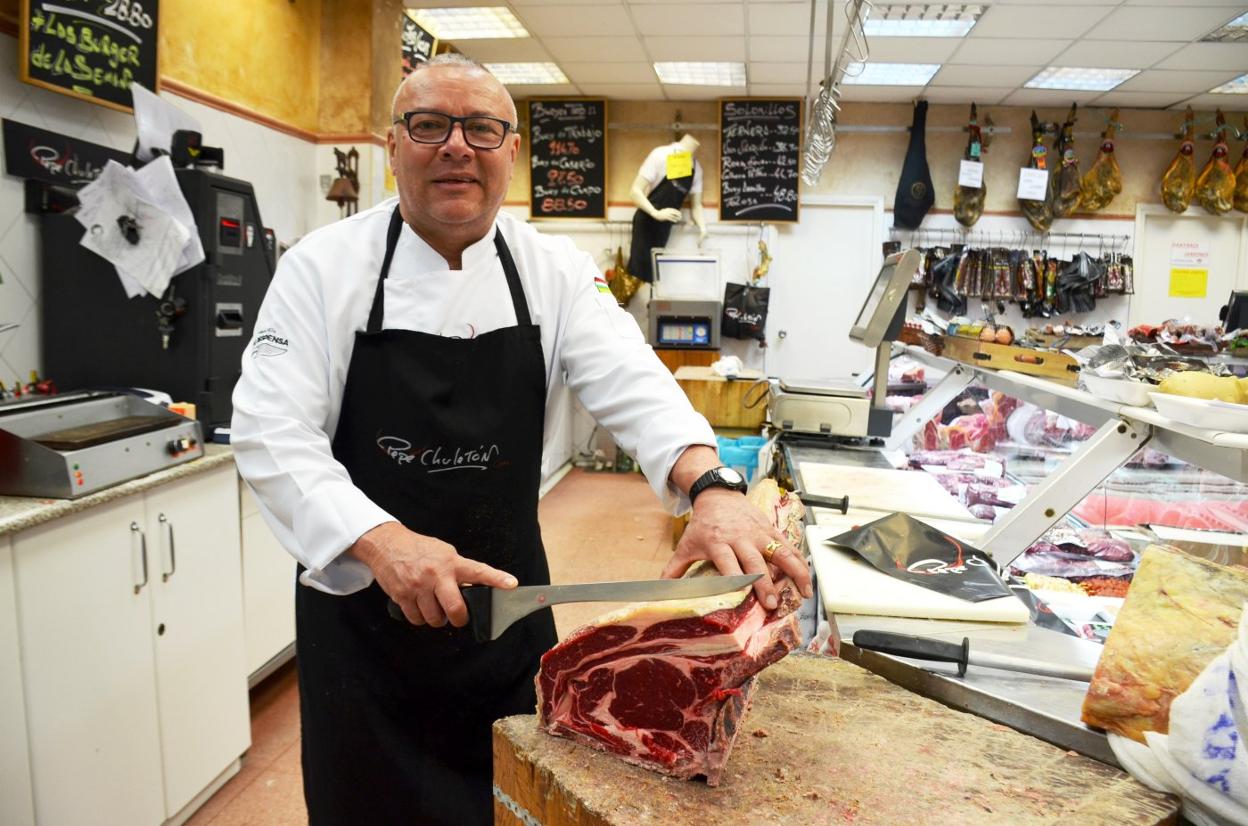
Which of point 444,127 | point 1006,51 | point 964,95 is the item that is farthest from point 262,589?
point 964,95

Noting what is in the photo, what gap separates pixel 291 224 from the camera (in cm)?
439

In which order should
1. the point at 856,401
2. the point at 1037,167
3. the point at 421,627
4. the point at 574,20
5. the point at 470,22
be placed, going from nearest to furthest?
1. the point at 421,627
2. the point at 856,401
3. the point at 574,20
4. the point at 470,22
5. the point at 1037,167

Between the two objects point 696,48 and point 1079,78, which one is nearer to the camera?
point 696,48

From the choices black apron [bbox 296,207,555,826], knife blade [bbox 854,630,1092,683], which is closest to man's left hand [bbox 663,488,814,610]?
knife blade [bbox 854,630,1092,683]

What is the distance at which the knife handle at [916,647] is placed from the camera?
1.39m

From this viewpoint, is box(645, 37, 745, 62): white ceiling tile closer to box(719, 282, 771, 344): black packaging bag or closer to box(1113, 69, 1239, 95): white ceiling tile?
box(719, 282, 771, 344): black packaging bag

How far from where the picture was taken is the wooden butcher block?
39.6 inches

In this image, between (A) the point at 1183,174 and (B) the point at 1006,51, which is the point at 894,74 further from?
(A) the point at 1183,174

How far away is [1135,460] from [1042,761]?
299 centimetres

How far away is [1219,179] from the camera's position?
7.26m

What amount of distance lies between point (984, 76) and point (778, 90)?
67.3 inches

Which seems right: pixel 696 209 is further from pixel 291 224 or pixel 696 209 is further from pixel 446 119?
pixel 446 119

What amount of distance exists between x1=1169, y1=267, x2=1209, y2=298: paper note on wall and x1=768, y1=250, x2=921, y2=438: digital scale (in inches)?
219

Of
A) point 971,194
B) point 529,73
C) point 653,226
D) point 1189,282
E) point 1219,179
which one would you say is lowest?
point 1189,282
